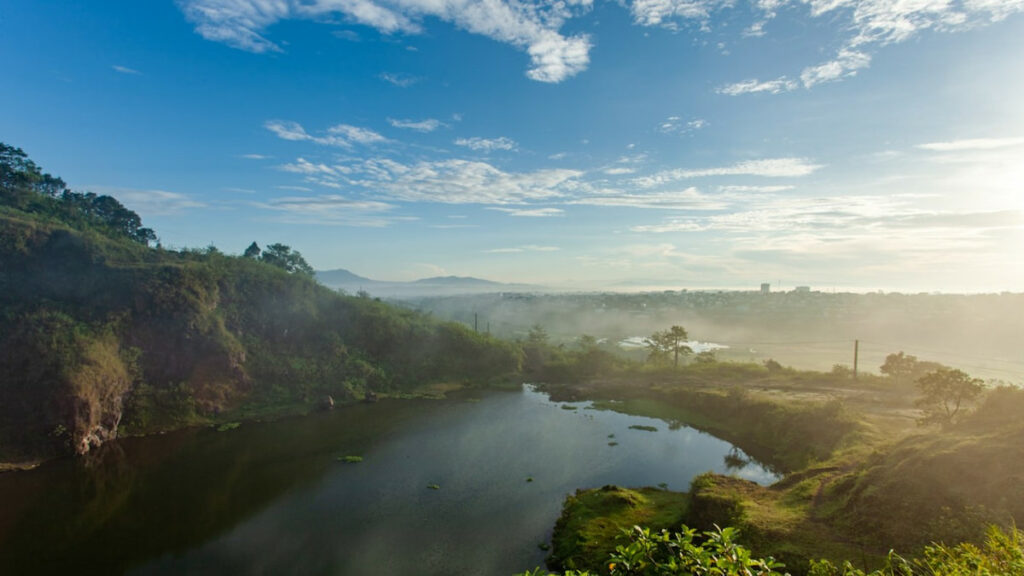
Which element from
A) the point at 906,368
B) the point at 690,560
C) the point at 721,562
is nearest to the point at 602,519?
the point at 690,560

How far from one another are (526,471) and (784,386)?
32.1 m

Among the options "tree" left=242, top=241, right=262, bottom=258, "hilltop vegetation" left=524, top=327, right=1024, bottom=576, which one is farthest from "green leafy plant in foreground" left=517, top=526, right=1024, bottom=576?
"tree" left=242, top=241, right=262, bottom=258

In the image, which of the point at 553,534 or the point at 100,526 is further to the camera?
the point at 100,526

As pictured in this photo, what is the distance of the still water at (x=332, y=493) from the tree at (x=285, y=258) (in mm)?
46036

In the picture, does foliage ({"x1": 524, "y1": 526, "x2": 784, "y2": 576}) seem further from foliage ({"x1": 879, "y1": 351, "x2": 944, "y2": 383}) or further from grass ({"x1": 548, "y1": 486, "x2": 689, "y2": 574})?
foliage ({"x1": 879, "y1": 351, "x2": 944, "y2": 383})

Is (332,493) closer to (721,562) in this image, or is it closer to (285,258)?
(721,562)

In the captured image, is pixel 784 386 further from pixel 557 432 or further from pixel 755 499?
pixel 755 499

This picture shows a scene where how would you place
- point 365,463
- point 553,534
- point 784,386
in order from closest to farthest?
point 553,534 < point 365,463 < point 784,386

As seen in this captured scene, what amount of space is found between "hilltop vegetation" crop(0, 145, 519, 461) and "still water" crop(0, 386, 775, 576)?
14.2ft

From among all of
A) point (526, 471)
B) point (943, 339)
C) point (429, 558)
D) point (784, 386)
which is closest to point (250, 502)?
point (429, 558)

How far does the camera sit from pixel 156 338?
39250mm

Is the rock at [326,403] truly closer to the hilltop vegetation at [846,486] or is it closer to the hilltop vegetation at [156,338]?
the hilltop vegetation at [156,338]

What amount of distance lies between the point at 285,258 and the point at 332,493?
6348cm

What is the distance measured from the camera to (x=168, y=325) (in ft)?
132
